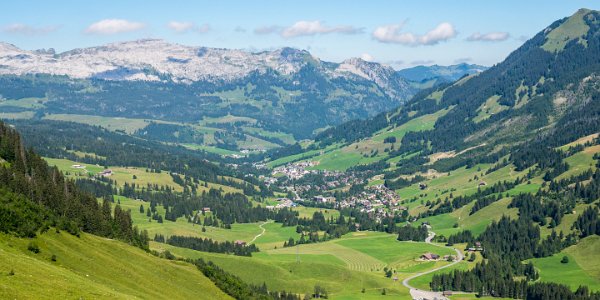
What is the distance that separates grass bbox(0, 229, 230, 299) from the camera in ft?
229

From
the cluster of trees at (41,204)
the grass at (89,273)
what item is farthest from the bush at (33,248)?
the cluster of trees at (41,204)

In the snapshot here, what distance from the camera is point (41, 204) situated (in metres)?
125

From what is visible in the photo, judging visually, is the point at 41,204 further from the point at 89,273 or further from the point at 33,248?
the point at 33,248

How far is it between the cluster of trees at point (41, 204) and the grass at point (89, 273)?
3236mm

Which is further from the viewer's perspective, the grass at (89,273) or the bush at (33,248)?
the bush at (33,248)

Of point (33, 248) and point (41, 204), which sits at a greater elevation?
point (41, 204)

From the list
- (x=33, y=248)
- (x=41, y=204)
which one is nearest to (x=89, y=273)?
(x=33, y=248)

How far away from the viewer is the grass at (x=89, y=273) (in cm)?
6986

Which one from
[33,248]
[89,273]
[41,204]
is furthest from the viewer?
[41,204]

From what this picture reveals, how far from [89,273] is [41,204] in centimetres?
3571

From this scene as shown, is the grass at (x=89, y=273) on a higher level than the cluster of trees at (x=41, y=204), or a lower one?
lower

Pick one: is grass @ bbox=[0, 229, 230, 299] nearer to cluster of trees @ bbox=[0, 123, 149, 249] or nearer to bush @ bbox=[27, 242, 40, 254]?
bush @ bbox=[27, 242, 40, 254]

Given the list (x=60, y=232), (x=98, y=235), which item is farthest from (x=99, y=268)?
(x=98, y=235)

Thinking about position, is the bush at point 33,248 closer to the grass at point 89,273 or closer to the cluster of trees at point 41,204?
the grass at point 89,273
